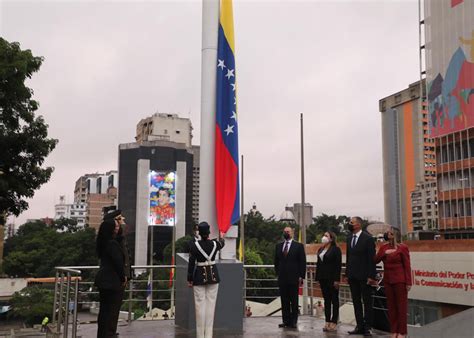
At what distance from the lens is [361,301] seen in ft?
25.5

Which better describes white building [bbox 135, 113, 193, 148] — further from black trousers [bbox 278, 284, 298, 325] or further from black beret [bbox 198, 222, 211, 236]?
black beret [bbox 198, 222, 211, 236]

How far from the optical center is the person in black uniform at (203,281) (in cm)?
658

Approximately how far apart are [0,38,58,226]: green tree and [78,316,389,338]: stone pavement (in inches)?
133

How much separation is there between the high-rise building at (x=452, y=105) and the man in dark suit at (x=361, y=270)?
1464 inches

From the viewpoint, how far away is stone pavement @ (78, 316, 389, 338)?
7590mm

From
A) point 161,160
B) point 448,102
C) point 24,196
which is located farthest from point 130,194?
point 24,196

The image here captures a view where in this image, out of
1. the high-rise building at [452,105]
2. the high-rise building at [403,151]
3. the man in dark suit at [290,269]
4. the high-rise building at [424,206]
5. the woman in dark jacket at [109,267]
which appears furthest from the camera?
the high-rise building at [424,206]

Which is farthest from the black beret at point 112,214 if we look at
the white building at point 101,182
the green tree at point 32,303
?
the white building at point 101,182

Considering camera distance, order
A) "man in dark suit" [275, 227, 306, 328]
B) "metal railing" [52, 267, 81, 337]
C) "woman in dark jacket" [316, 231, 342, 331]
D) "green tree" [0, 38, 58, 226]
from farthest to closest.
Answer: "green tree" [0, 38, 58, 226] < "man in dark suit" [275, 227, 306, 328] < "woman in dark jacket" [316, 231, 342, 331] < "metal railing" [52, 267, 81, 337]

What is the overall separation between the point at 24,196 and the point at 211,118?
4.61m

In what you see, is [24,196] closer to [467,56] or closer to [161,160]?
[467,56]

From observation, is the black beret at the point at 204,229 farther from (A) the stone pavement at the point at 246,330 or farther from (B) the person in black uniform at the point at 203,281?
(A) the stone pavement at the point at 246,330

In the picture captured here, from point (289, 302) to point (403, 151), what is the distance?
8397 centimetres

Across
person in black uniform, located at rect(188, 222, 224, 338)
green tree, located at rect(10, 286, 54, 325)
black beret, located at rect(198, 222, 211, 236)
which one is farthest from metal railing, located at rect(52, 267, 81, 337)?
green tree, located at rect(10, 286, 54, 325)
